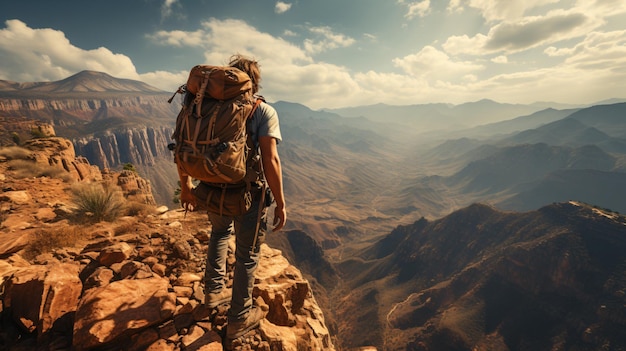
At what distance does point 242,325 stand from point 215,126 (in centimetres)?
258

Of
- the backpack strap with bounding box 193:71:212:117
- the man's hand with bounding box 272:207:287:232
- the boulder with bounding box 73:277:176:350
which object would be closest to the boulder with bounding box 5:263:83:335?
the boulder with bounding box 73:277:176:350

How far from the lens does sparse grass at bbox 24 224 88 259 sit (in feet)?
17.3

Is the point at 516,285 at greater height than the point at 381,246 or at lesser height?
greater

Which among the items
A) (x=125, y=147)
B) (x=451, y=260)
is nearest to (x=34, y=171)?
(x=451, y=260)

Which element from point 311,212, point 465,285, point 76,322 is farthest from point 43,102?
point 465,285

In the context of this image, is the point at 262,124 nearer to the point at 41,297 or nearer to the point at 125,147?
the point at 41,297

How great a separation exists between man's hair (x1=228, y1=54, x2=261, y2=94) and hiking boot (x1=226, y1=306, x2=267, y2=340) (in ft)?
9.64

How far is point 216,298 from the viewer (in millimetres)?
3582

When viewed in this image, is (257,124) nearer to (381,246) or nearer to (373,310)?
(373,310)

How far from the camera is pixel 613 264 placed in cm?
5188

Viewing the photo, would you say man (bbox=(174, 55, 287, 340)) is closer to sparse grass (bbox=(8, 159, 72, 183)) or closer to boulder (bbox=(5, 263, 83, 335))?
boulder (bbox=(5, 263, 83, 335))

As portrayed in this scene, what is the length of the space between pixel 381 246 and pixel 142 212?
123m

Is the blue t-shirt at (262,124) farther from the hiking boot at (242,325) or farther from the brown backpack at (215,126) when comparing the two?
the hiking boot at (242,325)

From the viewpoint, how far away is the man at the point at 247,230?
2830mm
